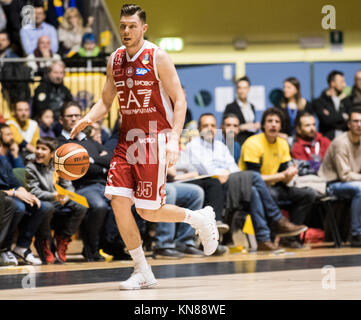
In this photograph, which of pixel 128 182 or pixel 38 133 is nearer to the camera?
pixel 128 182

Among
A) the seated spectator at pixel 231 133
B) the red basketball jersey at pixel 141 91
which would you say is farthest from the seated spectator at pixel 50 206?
the red basketball jersey at pixel 141 91

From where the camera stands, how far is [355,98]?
31.8 ft

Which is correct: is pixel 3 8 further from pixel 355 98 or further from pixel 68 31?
pixel 355 98

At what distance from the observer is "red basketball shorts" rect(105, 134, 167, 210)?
4785 millimetres

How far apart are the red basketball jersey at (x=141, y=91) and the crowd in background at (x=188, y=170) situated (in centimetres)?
236

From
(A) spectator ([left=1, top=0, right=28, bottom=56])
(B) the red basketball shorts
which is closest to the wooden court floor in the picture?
(B) the red basketball shorts

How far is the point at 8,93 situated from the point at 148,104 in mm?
5171

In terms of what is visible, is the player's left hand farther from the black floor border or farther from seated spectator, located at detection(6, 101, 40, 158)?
seated spectator, located at detection(6, 101, 40, 158)

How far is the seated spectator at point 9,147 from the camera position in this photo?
24.1ft

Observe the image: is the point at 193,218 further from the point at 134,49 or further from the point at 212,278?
the point at 134,49

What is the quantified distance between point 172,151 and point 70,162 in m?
0.91

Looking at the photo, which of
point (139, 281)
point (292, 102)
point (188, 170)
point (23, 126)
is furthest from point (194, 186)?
point (139, 281)
